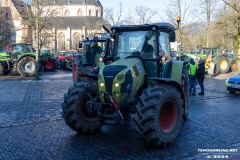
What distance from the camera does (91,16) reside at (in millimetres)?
92312

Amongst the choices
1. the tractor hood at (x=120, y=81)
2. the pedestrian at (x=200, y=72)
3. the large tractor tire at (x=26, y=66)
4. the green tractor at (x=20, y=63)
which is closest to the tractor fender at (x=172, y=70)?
the tractor hood at (x=120, y=81)

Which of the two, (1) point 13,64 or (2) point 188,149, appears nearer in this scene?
(2) point 188,149

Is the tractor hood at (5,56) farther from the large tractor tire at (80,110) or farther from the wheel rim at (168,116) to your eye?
the wheel rim at (168,116)

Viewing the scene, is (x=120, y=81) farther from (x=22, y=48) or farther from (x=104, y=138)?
(x=22, y=48)

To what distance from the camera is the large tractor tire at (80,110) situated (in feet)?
24.3

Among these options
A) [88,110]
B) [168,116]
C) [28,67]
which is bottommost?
[168,116]

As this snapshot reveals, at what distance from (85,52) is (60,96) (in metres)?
4.68

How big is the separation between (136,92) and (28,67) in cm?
1776

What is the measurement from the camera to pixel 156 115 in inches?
252

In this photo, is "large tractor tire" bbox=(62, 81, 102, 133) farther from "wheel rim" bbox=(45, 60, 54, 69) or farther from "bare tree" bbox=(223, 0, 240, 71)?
"wheel rim" bbox=(45, 60, 54, 69)

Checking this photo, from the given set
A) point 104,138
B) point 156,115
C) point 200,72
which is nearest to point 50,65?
point 200,72

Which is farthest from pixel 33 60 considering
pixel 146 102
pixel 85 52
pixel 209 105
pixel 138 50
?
pixel 146 102

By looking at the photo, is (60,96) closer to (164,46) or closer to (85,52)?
(85,52)

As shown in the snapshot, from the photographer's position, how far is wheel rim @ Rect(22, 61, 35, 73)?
23.1 meters
